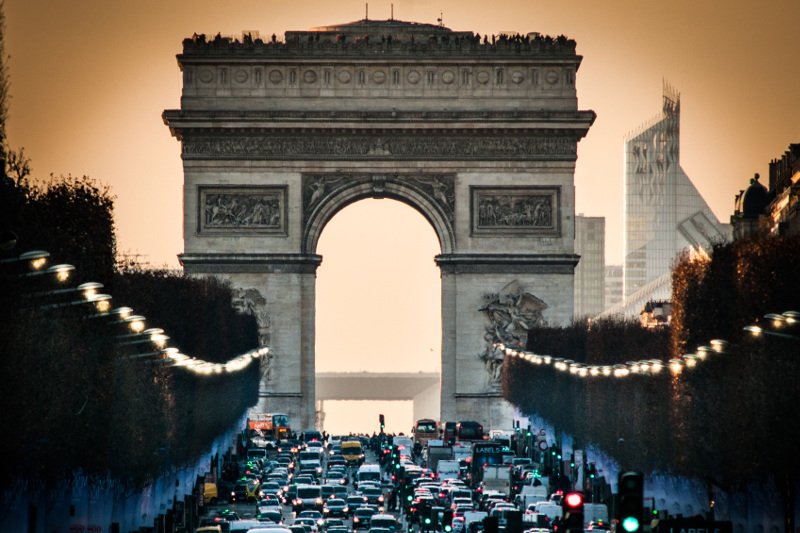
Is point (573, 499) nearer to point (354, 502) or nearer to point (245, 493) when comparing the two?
point (354, 502)

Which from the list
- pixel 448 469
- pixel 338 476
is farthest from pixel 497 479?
pixel 338 476

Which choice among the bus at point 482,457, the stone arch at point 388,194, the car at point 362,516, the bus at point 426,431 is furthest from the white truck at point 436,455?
the car at point 362,516

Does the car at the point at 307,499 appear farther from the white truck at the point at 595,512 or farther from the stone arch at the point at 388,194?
the stone arch at the point at 388,194

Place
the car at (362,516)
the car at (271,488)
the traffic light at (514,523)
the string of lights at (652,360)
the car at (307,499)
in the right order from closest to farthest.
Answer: the string of lights at (652,360) → the traffic light at (514,523) → the car at (362,516) → the car at (307,499) → the car at (271,488)

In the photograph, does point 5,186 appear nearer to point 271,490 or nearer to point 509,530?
point 509,530

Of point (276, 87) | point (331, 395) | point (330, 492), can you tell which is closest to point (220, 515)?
point (330, 492)

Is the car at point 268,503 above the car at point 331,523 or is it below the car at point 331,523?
above
